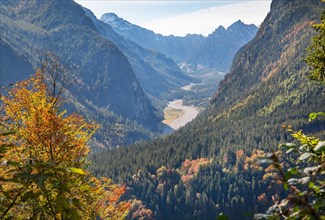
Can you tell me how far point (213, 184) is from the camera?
188000mm

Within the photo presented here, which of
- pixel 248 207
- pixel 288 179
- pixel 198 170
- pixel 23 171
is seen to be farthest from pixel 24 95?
pixel 198 170

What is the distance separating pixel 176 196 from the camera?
176 metres

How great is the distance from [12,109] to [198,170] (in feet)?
599

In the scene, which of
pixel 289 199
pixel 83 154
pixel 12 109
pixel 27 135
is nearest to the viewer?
pixel 289 199

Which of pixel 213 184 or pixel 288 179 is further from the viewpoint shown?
pixel 213 184

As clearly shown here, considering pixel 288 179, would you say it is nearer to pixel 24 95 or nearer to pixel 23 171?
pixel 23 171

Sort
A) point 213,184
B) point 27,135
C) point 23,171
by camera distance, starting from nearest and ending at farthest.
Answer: point 23,171
point 27,135
point 213,184

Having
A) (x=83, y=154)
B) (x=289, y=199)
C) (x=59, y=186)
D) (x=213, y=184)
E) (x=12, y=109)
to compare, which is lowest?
(x=289, y=199)

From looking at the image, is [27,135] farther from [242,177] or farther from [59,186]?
[242,177]

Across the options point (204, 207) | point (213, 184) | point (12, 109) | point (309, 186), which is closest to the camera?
point (309, 186)

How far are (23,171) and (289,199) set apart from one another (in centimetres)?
472

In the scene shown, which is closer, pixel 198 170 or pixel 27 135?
pixel 27 135

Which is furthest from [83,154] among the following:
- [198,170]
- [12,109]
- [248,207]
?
[198,170]

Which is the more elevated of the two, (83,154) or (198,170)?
(198,170)
